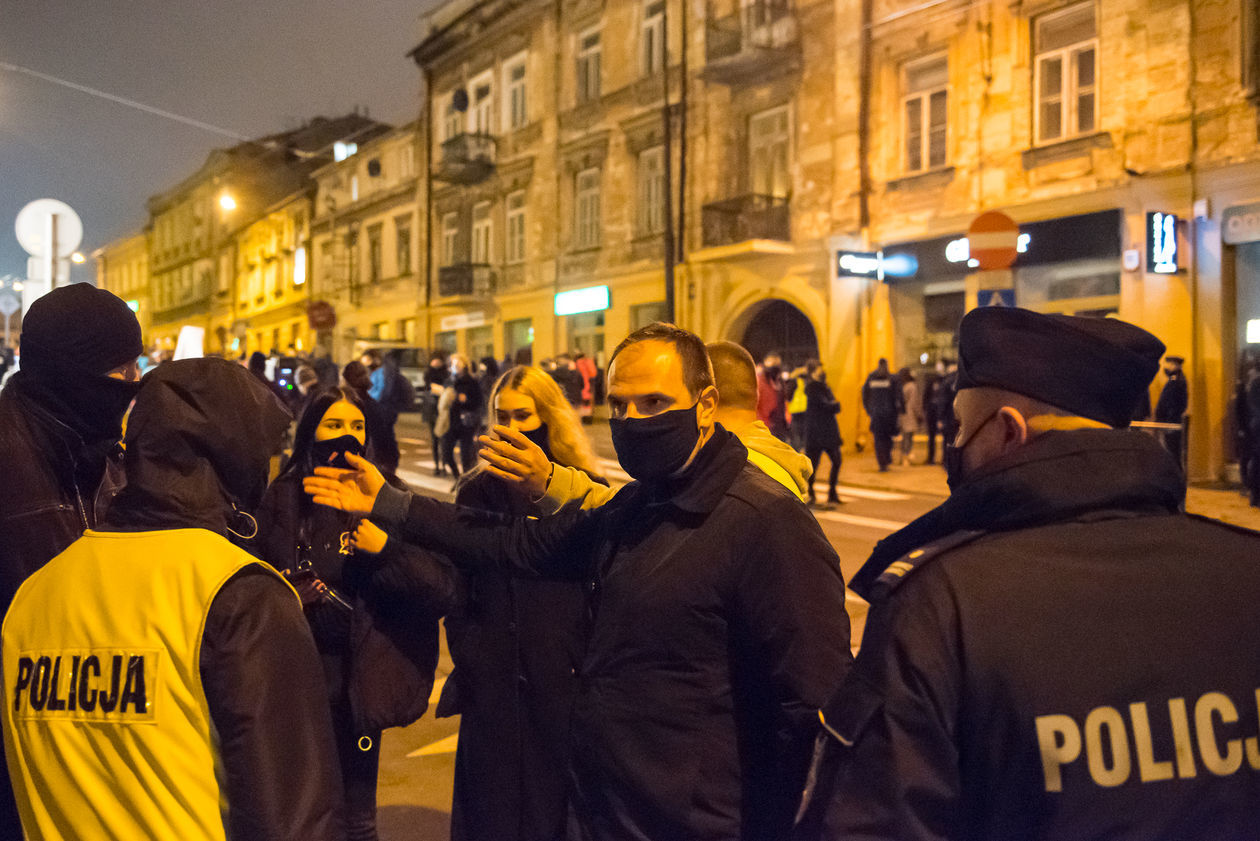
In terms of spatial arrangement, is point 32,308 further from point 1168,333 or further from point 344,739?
point 1168,333

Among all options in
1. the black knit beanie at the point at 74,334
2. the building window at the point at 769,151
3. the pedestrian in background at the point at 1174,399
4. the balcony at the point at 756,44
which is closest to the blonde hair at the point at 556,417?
the black knit beanie at the point at 74,334

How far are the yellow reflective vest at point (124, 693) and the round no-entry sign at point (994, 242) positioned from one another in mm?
7860

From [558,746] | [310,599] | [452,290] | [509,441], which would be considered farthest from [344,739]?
[452,290]

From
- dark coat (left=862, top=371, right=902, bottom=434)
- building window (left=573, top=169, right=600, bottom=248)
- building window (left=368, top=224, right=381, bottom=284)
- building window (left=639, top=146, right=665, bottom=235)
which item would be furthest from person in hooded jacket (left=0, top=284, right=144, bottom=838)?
building window (left=368, top=224, right=381, bottom=284)

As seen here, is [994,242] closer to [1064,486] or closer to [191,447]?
[1064,486]

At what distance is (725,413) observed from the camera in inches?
147

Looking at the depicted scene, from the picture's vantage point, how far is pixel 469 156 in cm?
2962

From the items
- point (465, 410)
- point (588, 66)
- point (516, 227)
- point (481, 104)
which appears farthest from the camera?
point (481, 104)

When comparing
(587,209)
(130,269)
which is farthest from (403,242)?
(130,269)

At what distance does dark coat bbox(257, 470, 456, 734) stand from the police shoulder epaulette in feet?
5.62

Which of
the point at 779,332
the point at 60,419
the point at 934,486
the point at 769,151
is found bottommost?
the point at 934,486

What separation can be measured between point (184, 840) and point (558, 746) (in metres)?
1.31

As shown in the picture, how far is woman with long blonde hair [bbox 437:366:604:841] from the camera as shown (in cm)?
296

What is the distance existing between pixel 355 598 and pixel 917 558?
2.15 m
